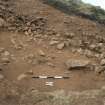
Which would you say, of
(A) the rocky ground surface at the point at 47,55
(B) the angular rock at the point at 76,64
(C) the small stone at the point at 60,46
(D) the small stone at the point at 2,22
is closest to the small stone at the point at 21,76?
(A) the rocky ground surface at the point at 47,55

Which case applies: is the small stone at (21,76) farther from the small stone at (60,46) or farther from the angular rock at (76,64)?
the small stone at (60,46)

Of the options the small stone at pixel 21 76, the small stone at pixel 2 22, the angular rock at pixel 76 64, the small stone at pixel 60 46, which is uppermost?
the small stone at pixel 2 22

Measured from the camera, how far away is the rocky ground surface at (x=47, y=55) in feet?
25.2

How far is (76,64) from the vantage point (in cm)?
898

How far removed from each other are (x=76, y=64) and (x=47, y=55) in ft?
2.63

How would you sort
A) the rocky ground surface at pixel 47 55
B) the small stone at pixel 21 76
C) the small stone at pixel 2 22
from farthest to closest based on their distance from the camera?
the small stone at pixel 2 22 → the small stone at pixel 21 76 → the rocky ground surface at pixel 47 55

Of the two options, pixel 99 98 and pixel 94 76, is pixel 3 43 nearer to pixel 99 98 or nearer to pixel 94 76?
pixel 94 76

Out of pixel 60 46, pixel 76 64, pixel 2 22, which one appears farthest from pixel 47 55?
pixel 2 22

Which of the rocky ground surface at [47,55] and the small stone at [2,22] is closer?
the rocky ground surface at [47,55]

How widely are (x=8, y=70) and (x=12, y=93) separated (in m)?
1.03

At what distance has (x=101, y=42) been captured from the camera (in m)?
10.6

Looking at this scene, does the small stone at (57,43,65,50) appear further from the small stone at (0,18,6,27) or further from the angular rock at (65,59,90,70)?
the small stone at (0,18,6,27)

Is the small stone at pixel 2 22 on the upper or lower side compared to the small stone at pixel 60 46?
upper

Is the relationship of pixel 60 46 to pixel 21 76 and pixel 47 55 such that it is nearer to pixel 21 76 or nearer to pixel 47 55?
pixel 47 55
